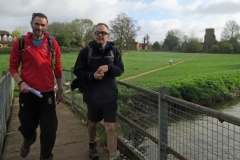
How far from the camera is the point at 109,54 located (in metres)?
4.04

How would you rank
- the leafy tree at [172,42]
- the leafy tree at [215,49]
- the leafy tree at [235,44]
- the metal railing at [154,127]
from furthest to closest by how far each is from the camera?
the leafy tree at [172,42]
the leafy tree at [215,49]
the leafy tree at [235,44]
the metal railing at [154,127]

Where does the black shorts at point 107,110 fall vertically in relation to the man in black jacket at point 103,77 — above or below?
below

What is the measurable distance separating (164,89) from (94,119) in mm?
1286

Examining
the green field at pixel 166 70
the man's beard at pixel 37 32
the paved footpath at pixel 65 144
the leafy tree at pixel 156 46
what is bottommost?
the green field at pixel 166 70

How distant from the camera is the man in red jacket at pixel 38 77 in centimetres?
390

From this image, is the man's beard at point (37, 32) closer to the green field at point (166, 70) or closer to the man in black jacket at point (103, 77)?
the man in black jacket at point (103, 77)

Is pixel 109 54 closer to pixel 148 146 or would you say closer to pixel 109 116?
pixel 109 116

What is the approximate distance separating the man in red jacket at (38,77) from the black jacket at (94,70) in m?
0.41

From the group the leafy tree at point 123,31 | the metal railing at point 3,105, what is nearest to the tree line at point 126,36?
the leafy tree at point 123,31

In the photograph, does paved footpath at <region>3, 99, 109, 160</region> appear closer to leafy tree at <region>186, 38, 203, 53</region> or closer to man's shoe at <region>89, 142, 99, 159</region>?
man's shoe at <region>89, 142, 99, 159</region>

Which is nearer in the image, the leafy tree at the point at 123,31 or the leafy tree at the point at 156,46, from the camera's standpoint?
the leafy tree at the point at 123,31

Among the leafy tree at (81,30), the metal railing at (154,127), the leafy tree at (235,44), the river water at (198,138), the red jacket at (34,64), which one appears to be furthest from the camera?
the leafy tree at (235,44)

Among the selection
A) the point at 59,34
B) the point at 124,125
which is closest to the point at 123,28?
the point at 59,34

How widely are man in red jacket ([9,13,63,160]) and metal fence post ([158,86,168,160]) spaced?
A: 1.50 meters
